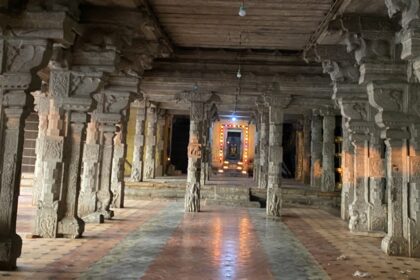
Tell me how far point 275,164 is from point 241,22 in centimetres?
551

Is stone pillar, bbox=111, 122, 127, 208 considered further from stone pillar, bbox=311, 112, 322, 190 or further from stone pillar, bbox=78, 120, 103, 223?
stone pillar, bbox=311, 112, 322, 190

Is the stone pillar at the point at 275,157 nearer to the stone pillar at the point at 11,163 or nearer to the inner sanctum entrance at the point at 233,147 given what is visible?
the stone pillar at the point at 11,163

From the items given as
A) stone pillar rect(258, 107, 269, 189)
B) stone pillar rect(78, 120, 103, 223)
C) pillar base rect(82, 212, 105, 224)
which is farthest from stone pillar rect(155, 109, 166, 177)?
pillar base rect(82, 212, 105, 224)

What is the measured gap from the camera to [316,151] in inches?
677

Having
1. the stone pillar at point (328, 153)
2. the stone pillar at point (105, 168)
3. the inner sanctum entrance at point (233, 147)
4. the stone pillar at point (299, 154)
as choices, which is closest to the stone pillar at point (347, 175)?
the stone pillar at point (328, 153)

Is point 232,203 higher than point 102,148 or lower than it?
lower

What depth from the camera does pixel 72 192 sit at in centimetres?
751

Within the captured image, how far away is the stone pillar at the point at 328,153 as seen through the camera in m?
15.5

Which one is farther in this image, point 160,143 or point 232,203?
point 160,143

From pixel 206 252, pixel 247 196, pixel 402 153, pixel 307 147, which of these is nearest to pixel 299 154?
pixel 307 147

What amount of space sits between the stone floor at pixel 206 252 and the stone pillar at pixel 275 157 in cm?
124

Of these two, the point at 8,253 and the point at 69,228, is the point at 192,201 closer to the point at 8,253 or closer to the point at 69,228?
the point at 69,228

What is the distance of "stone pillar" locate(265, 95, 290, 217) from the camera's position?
37.9 feet

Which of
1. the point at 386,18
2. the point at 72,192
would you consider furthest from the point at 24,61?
the point at 386,18
